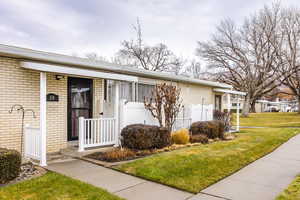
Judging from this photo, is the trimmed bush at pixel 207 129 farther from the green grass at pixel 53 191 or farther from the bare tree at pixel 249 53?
the bare tree at pixel 249 53

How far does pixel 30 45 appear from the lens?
18.0m

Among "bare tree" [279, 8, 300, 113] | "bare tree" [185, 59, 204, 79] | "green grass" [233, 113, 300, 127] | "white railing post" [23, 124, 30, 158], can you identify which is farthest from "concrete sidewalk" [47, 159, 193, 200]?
"bare tree" [185, 59, 204, 79]

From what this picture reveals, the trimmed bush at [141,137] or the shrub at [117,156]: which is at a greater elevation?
the trimmed bush at [141,137]

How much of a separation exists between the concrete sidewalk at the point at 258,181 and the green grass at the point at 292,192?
0.29 feet

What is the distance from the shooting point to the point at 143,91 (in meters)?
9.54

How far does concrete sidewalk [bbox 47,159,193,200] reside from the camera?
3.77m

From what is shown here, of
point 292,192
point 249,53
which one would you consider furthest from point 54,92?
point 249,53

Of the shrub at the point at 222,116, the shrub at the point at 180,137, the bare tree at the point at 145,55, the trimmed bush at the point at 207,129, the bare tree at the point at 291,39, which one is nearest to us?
the shrub at the point at 180,137

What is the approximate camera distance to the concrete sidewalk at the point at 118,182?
377 cm

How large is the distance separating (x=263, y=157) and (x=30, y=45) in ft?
60.0

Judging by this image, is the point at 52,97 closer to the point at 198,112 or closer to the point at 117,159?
the point at 117,159

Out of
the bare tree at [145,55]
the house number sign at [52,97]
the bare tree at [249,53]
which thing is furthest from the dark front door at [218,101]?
the bare tree at [145,55]

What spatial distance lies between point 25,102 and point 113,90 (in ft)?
10.3

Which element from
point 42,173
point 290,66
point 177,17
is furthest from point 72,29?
point 290,66
